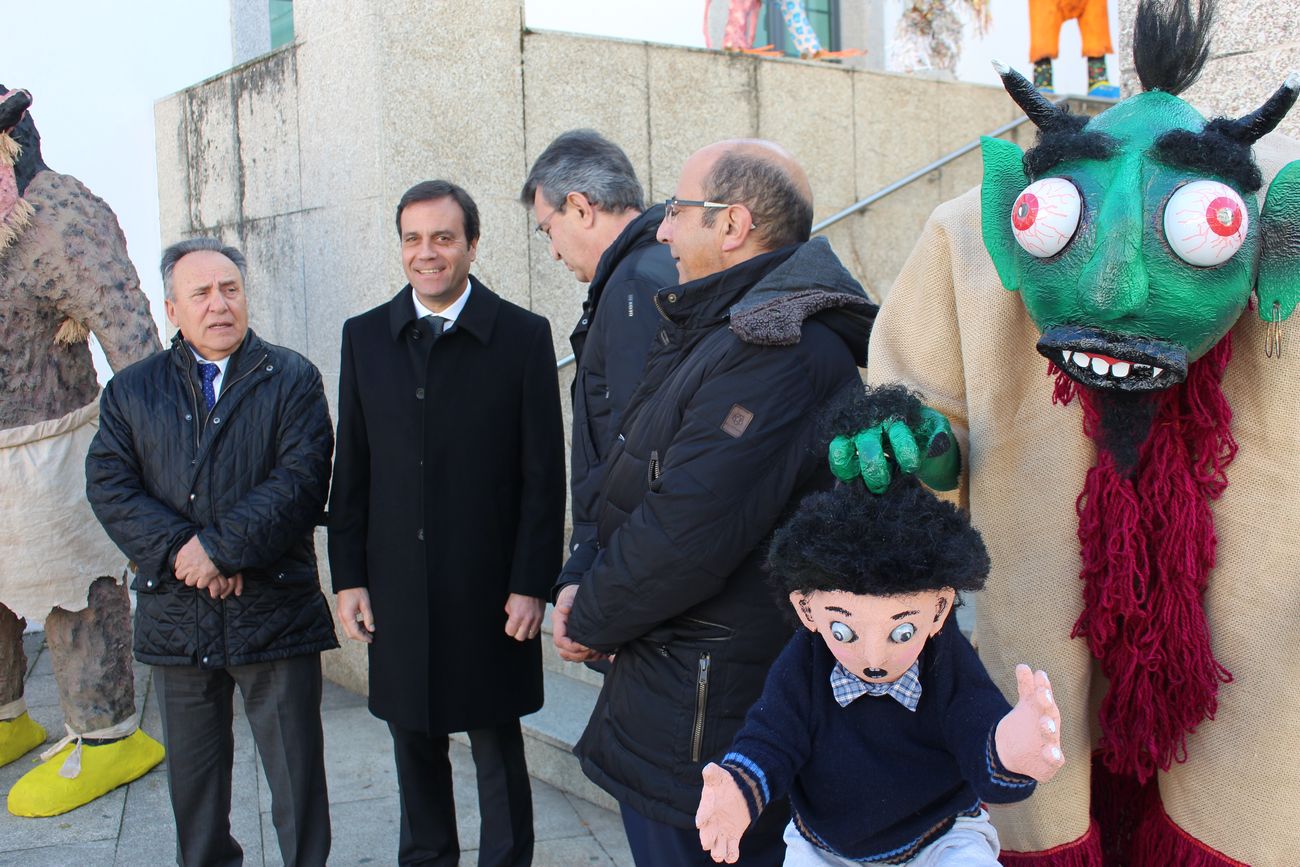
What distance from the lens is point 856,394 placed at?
173 centimetres

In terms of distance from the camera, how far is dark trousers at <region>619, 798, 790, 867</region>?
2309mm

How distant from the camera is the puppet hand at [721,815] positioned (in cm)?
163

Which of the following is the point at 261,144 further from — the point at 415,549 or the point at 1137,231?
the point at 1137,231

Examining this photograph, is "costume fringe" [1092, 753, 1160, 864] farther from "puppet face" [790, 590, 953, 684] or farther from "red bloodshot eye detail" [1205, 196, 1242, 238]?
"red bloodshot eye detail" [1205, 196, 1242, 238]

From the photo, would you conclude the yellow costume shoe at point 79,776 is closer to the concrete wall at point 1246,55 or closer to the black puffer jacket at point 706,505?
the black puffer jacket at point 706,505

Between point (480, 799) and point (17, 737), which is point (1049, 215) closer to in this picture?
point (480, 799)

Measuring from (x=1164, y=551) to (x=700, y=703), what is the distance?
0.90 meters

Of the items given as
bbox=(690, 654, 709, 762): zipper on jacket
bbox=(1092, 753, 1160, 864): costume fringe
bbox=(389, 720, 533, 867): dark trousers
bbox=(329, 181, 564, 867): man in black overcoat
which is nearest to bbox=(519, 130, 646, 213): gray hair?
bbox=(329, 181, 564, 867): man in black overcoat

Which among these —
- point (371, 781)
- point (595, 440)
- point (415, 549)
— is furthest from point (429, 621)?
point (371, 781)

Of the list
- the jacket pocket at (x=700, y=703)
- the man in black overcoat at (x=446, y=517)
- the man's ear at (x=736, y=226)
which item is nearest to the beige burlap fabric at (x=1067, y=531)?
the man's ear at (x=736, y=226)

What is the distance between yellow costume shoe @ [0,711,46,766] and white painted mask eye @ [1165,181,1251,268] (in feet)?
14.4

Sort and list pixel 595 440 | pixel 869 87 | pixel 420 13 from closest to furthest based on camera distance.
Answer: pixel 595 440, pixel 420 13, pixel 869 87

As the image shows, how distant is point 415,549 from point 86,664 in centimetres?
167

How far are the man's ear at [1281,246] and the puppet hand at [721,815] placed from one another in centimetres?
93
